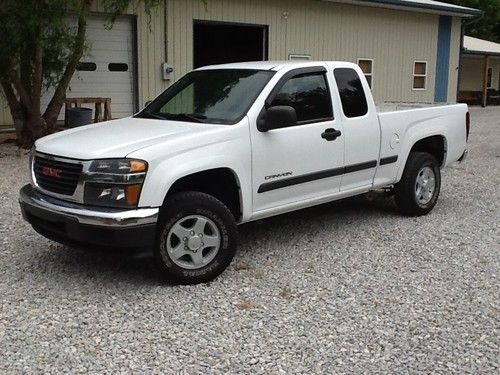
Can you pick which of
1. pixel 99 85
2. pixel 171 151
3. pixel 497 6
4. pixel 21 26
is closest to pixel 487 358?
pixel 171 151

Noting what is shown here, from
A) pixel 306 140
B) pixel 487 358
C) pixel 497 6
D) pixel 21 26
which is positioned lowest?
pixel 487 358

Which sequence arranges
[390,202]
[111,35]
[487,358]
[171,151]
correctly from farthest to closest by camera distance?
[111,35] < [390,202] < [171,151] < [487,358]

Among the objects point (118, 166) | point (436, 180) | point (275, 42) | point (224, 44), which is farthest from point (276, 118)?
point (224, 44)

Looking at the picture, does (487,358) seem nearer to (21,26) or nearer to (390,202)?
(390,202)

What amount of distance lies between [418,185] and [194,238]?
3.48m

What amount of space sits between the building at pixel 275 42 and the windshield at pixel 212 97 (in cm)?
813

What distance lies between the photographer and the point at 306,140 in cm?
563

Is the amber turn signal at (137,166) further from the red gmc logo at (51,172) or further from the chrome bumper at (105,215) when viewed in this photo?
the red gmc logo at (51,172)

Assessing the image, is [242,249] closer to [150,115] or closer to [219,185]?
[219,185]

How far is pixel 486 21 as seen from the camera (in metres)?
Result: 41.3

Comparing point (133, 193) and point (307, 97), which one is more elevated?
point (307, 97)

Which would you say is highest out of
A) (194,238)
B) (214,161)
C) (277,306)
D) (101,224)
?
(214,161)

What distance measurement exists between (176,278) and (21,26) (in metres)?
7.10

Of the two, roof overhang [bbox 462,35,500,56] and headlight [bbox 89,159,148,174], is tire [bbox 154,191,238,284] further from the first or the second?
roof overhang [bbox 462,35,500,56]
